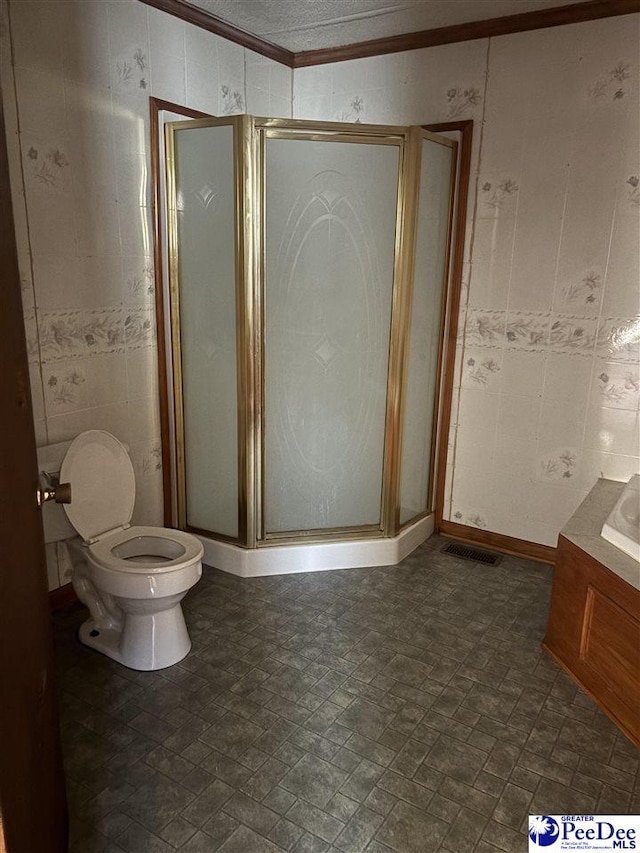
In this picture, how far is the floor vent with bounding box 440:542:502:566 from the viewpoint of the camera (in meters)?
3.30

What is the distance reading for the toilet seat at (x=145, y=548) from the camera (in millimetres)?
2379

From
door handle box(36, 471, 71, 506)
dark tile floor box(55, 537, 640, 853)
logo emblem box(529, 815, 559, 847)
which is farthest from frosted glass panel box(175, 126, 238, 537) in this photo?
logo emblem box(529, 815, 559, 847)

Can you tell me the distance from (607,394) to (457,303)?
835mm

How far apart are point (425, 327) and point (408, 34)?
1.40 meters

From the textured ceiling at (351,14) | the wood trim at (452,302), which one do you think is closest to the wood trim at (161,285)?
the textured ceiling at (351,14)

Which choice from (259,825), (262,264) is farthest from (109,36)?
(259,825)

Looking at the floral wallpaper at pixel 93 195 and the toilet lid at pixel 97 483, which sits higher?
the floral wallpaper at pixel 93 195

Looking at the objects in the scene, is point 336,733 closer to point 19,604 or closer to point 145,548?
point 145,548

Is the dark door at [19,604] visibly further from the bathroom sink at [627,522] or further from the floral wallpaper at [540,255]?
the floral wallpaper at [540,255]

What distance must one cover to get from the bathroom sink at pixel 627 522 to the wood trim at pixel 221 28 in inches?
108

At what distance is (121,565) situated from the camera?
7.63 ft

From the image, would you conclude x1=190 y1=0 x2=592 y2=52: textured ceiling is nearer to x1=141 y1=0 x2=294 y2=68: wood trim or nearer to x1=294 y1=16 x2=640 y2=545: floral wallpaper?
x1=141 y1=0 x2=294 y2=68: wood trim

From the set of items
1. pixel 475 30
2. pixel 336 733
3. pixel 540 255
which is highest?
pixel 475 30

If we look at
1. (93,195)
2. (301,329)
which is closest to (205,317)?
(301,329)
